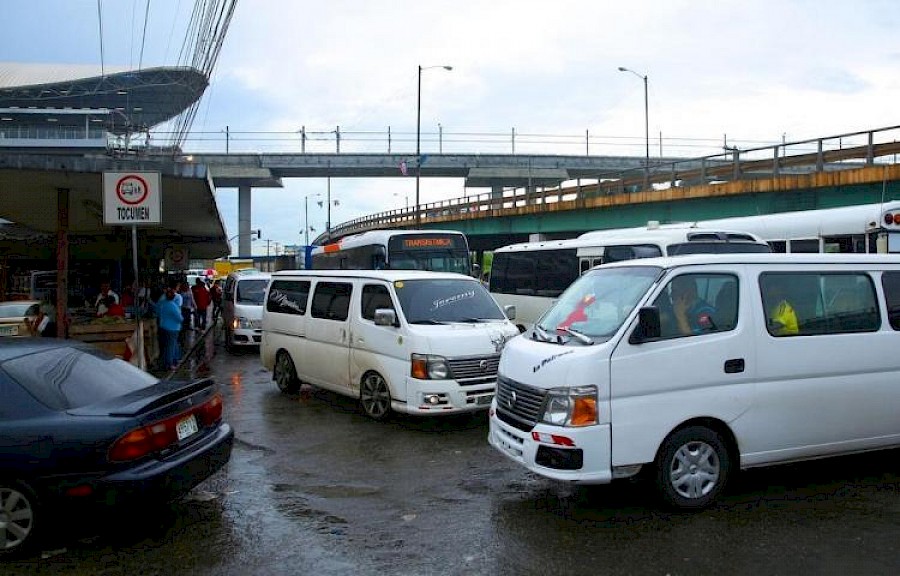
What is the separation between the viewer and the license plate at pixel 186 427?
5.67 m

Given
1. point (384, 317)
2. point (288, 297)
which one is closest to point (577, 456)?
point (384, 317)

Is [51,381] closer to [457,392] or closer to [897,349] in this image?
[457,392]

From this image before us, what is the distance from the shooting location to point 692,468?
5.82 metres

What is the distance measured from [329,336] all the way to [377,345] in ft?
4.52

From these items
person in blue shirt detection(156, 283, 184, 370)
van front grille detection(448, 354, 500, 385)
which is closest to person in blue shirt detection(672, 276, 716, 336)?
van front grille detection(448, 354, 500, 385)

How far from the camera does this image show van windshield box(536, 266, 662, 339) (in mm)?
6062

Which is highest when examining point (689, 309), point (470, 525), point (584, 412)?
point (689, 309)

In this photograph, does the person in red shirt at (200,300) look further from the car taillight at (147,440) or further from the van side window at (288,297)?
the car taillight at (147,440)

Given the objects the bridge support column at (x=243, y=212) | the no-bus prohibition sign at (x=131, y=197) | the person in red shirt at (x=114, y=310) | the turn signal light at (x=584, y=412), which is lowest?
the turn signal light at (x=584, y=412)

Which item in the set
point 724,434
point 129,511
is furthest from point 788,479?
point 129,511

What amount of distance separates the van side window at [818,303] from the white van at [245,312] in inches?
563

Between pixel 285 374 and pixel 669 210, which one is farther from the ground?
pixel 669 210

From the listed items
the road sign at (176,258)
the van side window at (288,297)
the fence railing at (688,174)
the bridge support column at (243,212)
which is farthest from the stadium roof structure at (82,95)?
the van side window at (288,297)

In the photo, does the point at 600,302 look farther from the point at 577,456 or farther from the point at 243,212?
the point at 243,212
